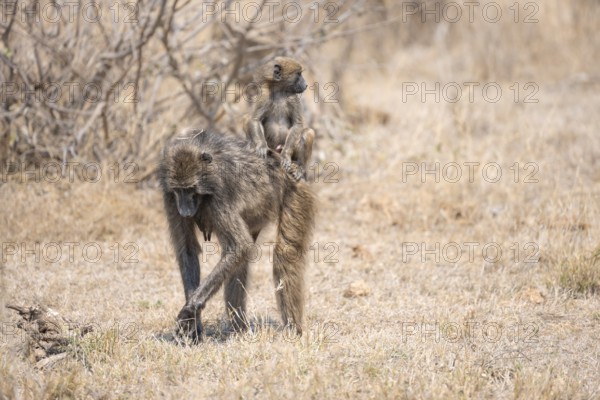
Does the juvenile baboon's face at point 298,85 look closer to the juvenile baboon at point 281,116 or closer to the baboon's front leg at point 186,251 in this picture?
the juvenile baboon at point 281,116

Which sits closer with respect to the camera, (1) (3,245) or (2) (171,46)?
(1) (3,245)

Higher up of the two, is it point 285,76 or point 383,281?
point 285,76

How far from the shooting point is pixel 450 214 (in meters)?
7.85

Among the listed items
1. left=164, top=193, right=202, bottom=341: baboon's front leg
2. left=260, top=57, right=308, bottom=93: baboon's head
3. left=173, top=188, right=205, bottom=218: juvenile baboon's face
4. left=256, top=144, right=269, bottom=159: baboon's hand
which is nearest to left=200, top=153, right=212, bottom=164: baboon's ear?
left=173, top=188, right=205, bottom=218: juvenile baboon's face

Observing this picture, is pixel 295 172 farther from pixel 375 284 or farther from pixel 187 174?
pixel 375 284

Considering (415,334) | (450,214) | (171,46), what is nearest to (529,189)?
(450,214)

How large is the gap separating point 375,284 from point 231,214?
2026mm

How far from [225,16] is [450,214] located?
320 cm

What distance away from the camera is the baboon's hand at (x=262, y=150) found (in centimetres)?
521

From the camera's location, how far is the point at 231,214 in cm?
476

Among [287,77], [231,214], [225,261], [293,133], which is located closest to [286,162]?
[293,133]

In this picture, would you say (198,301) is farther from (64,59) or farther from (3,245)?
(64,59)

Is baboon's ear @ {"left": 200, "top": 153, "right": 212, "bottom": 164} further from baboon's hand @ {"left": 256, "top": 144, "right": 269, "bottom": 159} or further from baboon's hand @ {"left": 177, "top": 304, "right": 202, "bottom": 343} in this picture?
baboon's hand @ {"left": 177, "top": 304, "right": 202, "bottom": 343}

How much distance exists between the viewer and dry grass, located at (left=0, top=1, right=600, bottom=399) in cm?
432
